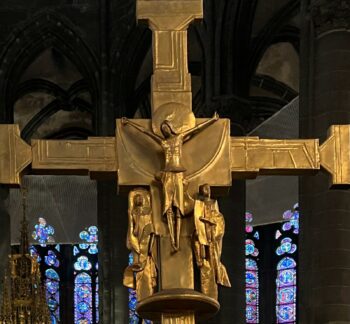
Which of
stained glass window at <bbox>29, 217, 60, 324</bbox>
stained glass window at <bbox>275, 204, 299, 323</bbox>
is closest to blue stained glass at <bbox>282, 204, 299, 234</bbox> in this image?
stained glass window at <bbox>275, 204, 299, 323</bbox>

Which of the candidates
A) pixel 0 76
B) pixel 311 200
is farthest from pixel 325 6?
pixel 0 76

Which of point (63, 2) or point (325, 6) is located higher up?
point (63, 2)

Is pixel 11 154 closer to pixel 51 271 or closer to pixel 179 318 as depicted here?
pixel 179 318

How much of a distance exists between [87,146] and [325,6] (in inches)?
381

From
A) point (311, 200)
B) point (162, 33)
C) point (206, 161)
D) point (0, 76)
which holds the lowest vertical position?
point (206, 161)

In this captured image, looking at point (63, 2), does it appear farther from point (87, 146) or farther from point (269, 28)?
point (87, 146)

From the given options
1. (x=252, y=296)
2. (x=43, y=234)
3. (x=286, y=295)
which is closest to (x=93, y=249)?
(x=43, y=234)

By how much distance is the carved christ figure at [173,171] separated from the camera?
20.3ft

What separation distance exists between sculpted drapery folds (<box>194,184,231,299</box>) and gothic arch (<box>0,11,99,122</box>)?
17.1 metres

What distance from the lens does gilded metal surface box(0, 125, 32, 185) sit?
246 inches

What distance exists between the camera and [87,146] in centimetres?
632

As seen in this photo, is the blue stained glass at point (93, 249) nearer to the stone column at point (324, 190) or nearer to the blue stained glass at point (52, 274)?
the blue stained glass at point (52, 274)

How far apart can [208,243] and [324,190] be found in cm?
911

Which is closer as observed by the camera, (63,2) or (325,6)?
(325,6)
